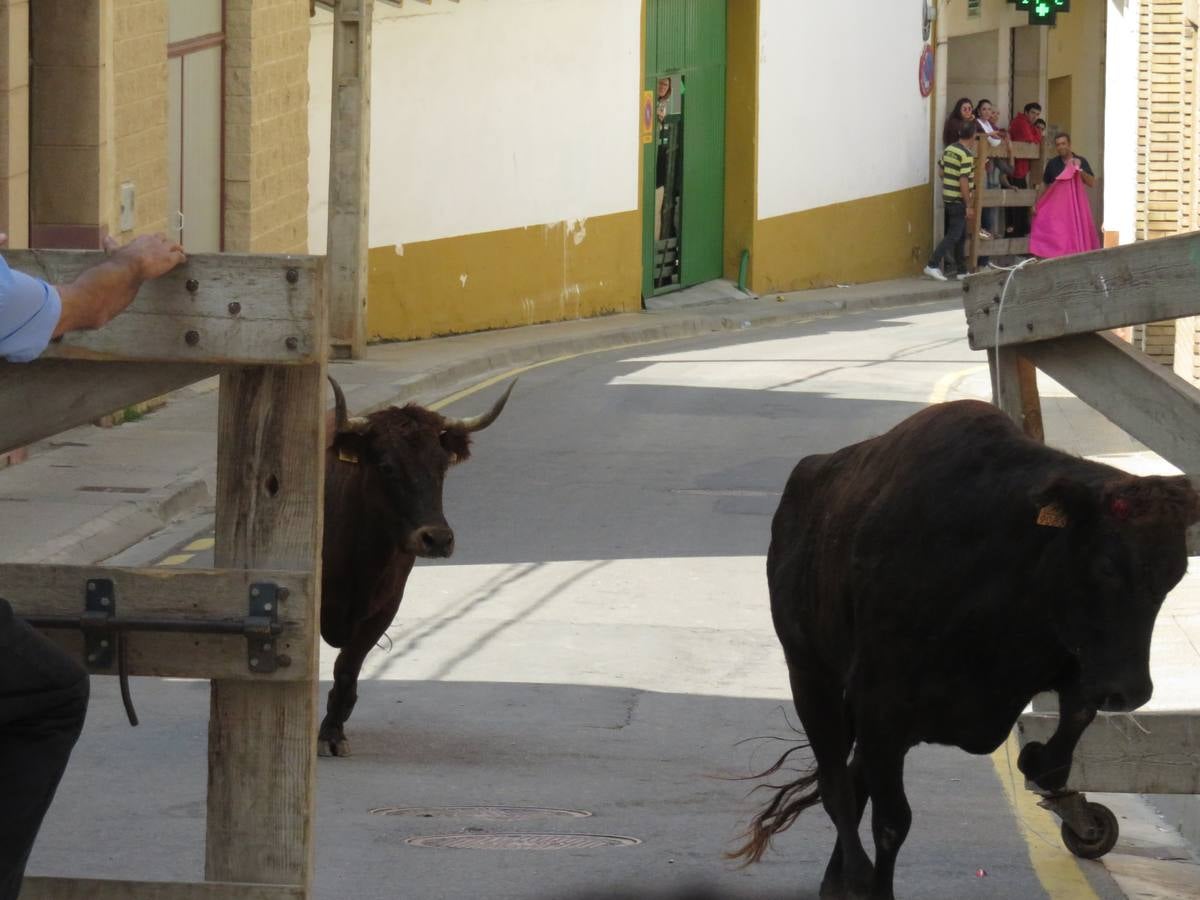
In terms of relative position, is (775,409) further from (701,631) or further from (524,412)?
(701,631)

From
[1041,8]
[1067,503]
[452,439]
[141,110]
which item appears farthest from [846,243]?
[1067,503]

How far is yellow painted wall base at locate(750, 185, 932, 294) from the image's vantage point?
3141cm

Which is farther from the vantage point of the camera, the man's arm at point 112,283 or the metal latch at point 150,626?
the metal latch at point 150,626

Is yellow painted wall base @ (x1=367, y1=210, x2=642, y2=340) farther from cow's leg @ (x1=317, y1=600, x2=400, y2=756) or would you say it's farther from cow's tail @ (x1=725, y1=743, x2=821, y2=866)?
cow's tail @ (x1=725, y1=743, x2=821, y2=866)

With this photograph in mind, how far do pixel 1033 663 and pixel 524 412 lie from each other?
12922 mm

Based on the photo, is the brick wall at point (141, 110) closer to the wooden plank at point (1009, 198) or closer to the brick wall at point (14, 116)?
the brick wall at point (14, 116)

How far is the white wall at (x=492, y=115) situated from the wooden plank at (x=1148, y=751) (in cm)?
1638

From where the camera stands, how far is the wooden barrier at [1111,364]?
6098mm

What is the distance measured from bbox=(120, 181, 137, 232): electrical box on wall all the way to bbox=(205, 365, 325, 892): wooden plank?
1304cm

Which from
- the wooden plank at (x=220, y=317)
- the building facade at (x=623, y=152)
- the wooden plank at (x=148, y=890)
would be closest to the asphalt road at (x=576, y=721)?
the wooden plank at (x=148, y=890)

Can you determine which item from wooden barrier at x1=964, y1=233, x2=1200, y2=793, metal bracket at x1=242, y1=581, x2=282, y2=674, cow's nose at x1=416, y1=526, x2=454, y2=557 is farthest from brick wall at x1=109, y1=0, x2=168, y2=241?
metal bracket at x1=242, y1=581, x2=282, y2=674

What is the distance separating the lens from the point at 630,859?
6.99m

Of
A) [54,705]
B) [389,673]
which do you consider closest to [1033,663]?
[54,705]

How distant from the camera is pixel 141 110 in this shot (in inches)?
683
